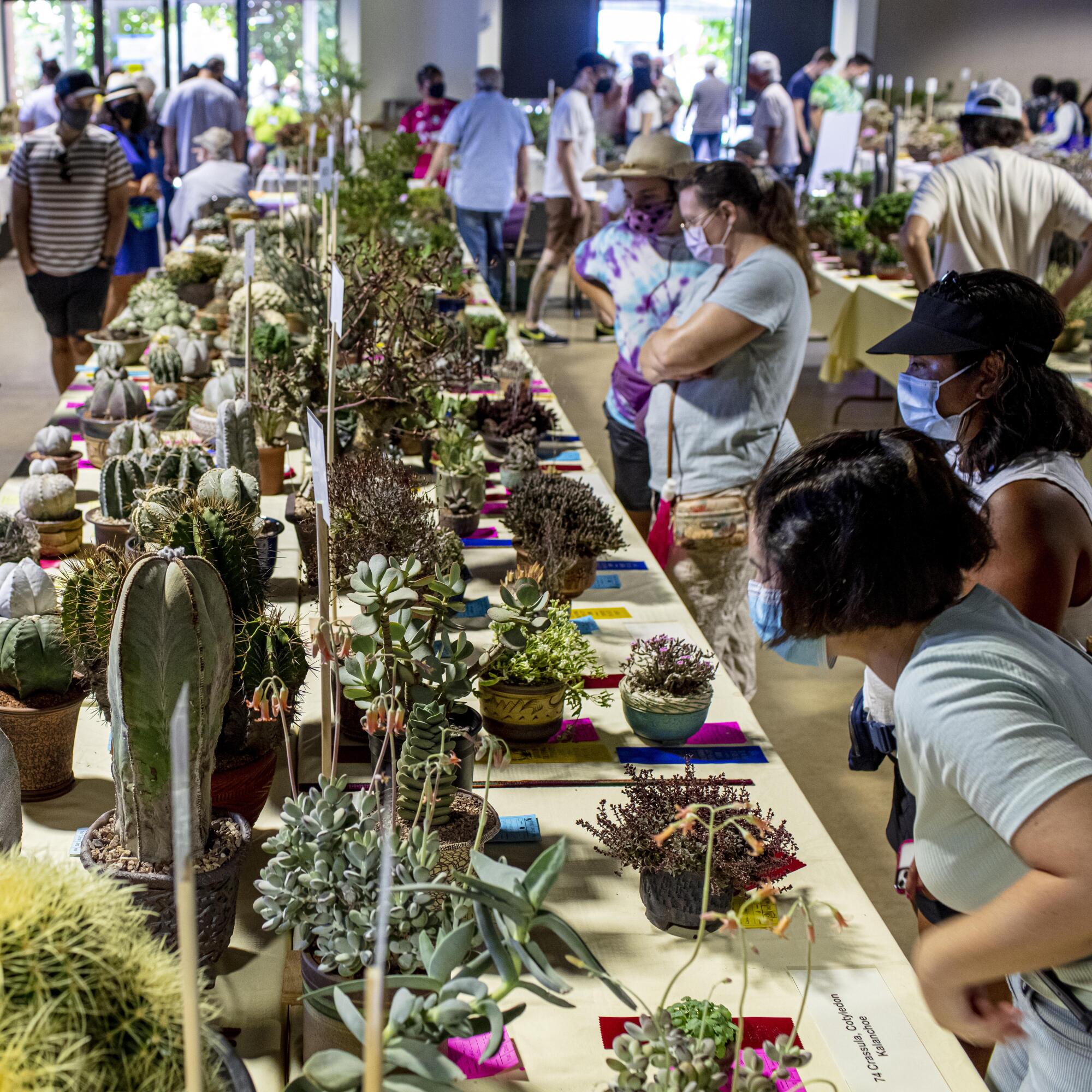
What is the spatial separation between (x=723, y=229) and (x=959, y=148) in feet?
21.7

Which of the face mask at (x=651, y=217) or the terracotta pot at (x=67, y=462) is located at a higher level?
the face mask at (x=651, y=217)

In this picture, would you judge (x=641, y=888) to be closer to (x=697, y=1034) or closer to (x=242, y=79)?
(x=697, y=1034)

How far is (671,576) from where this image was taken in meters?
2.86

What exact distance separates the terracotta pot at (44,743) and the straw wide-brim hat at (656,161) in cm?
216

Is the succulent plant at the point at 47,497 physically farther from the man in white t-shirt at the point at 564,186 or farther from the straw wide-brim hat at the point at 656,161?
the man in white t-shirt at the point at 564,186

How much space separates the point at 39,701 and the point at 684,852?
840 mm

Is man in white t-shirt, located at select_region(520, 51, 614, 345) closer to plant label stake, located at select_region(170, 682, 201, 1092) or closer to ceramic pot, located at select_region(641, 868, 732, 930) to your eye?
ceramic pot, located at select_region(641, 868, 732, 930)

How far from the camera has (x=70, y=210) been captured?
490cm

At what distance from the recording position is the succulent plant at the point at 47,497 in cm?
229

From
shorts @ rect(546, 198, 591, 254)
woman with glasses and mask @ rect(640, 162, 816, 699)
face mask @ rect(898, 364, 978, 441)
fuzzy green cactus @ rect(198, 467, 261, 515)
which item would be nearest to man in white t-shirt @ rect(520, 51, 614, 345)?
shorts @ rect(546, 198, 591, 254)

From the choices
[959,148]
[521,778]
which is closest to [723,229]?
[521,778]

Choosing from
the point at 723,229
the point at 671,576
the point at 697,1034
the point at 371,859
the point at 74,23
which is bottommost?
the point at 671,576

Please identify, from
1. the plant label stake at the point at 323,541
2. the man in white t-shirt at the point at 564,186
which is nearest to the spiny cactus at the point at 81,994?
the plant label stake at the point at 323,541

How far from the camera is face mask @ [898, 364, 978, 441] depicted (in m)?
1.75
